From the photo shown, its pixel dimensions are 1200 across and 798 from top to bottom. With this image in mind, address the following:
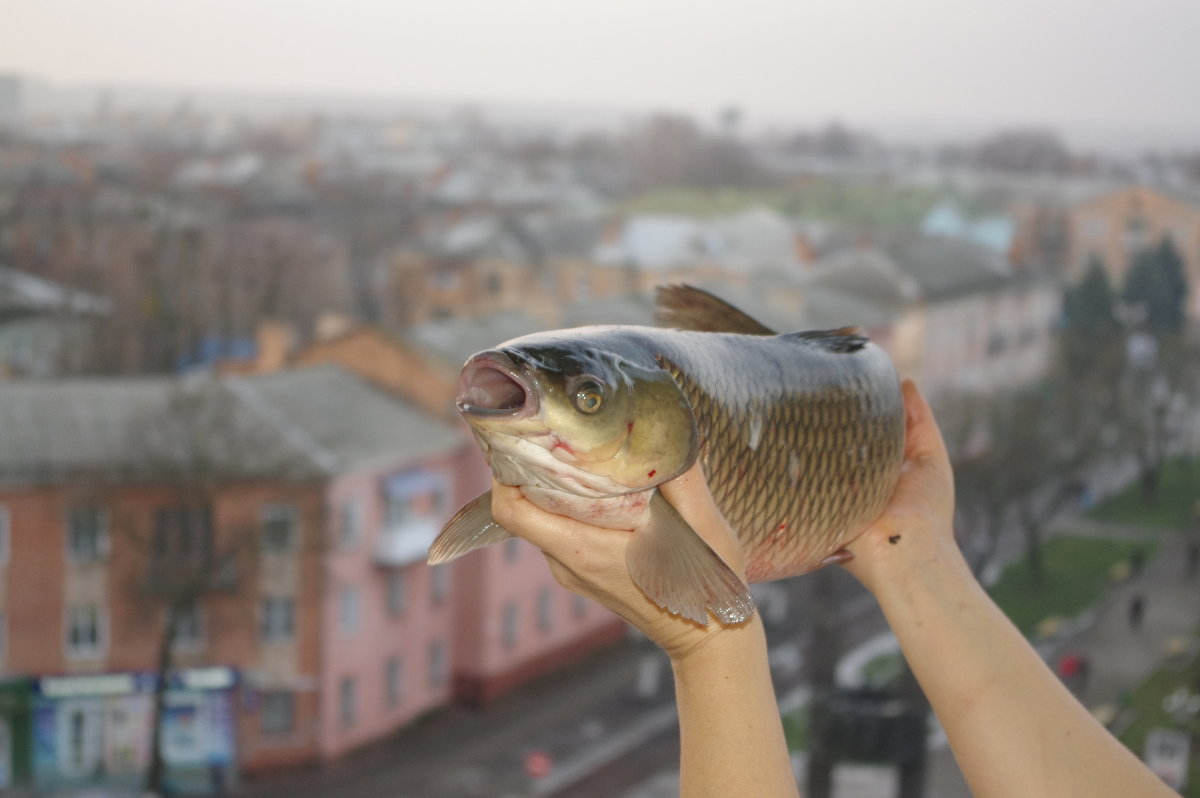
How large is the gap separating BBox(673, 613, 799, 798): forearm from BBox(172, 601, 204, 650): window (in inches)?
138

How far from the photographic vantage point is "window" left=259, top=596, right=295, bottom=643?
3818mm

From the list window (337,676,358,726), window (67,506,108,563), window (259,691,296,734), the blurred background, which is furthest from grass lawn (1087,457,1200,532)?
window (67,506,108,563)

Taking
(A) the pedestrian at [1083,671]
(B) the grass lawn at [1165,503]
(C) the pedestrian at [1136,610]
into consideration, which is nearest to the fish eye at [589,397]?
(A) the pedestrian at [1083,671]

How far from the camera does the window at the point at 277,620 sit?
12.5ft

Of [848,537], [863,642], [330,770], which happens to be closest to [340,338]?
[330,770]

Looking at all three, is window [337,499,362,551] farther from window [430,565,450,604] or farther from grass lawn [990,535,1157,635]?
grass lawn [990,535,1157,635]

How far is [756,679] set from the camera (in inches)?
16.6

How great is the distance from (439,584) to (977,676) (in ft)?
12.7

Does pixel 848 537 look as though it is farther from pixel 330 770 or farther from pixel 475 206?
pixel 475 206

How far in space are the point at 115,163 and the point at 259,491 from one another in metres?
1.77

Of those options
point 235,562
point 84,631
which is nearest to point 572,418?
point 235,562

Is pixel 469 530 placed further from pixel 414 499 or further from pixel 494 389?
pixel 414 499

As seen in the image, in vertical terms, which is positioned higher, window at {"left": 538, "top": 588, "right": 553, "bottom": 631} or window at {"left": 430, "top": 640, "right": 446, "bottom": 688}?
window at {"left": 538, "top": 588, "right": 553, "bottom": 631}

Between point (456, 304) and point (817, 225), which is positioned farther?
point (817, 225)
